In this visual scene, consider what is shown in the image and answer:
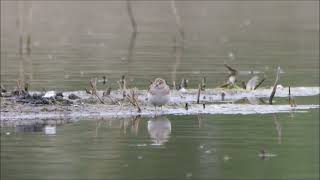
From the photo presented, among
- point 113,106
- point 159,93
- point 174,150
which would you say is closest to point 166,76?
point 113,106

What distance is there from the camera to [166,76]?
25.7 m

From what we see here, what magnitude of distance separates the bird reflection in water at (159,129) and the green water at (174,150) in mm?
22

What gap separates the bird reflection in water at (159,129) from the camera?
1584 cm

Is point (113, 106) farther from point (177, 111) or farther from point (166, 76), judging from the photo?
point (166, 76)

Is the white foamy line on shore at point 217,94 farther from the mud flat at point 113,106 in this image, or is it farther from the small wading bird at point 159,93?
the small wading bird at point 159,93

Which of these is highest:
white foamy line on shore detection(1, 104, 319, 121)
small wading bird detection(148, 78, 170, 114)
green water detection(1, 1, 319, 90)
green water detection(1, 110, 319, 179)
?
green water detection(1, 1, 319, 90)

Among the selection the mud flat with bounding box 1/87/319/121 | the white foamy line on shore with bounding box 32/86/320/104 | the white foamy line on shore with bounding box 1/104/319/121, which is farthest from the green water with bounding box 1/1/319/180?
the white foamy line on shore with bounding box 32/86/320/104

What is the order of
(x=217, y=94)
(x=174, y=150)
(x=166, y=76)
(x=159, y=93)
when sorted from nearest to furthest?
1. (x=174, y=150)
2. (x=159, y=93)
3. (x=217, y=94)
4. (x=166, y=76)

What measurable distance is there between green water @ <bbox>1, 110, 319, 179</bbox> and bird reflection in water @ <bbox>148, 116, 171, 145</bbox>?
0.9 inches

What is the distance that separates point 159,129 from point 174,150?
6.48ft

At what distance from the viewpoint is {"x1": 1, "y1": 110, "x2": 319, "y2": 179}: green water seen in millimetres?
13156

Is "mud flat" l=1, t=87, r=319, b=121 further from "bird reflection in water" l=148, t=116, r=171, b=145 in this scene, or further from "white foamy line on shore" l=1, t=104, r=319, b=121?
"bird reflection in water" l=148, t=116, r=171, b=145

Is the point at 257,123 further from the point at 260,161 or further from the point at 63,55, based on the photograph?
the point at 63,55

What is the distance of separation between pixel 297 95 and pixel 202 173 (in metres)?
9.17
